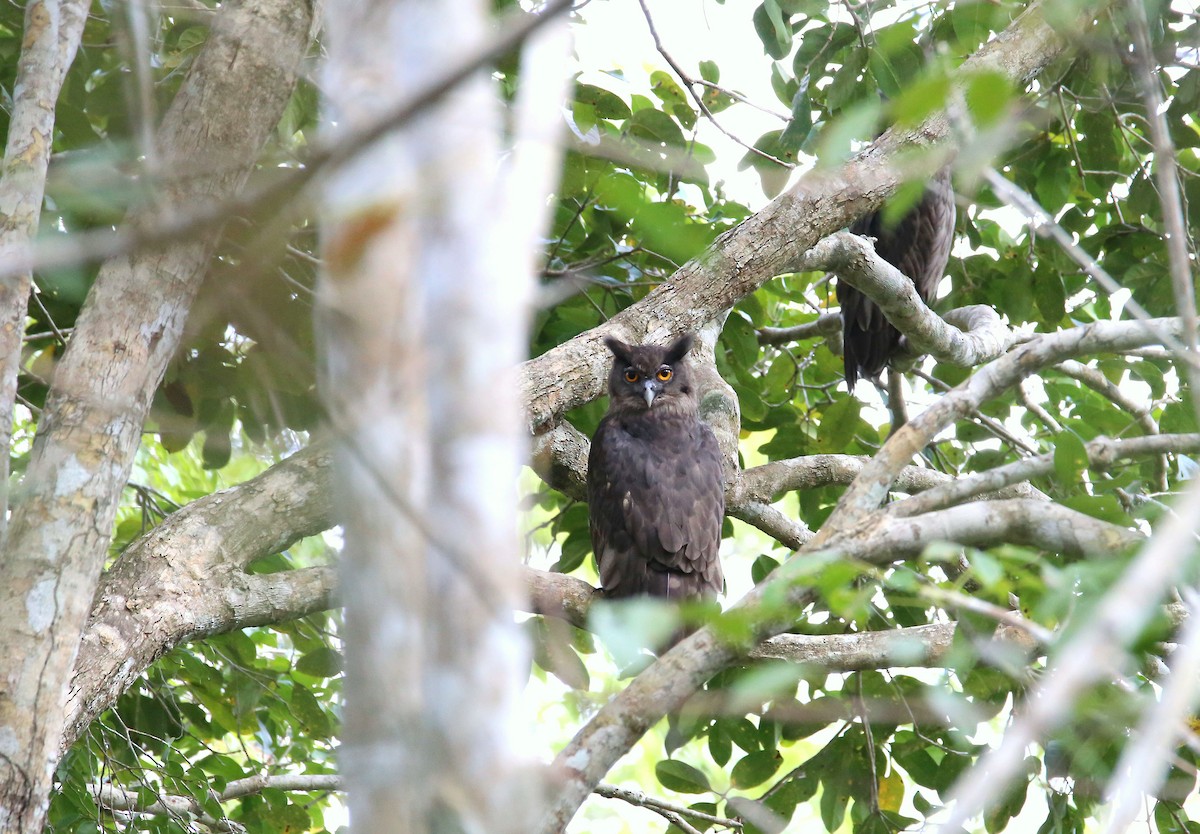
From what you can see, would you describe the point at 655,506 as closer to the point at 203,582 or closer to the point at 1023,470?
the point at 203,582

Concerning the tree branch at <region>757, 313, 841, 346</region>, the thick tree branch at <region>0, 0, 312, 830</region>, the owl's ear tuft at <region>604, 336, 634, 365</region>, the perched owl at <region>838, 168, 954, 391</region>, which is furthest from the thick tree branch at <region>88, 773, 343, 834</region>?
the perched owl at <region>838, 168, 954, 391</region>

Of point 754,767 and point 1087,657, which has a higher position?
point 1087,657

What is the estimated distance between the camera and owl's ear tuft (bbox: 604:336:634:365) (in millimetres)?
4168

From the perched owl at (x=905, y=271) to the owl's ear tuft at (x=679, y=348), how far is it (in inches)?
46.4

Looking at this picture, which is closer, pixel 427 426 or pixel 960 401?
pixel 427 426

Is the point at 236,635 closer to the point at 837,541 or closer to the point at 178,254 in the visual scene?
the point at 178,254

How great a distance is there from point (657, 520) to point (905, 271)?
2.32m

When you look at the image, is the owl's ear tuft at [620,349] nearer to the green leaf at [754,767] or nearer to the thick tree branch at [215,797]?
the green leaf at [754,767]

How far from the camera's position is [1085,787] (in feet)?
11.9

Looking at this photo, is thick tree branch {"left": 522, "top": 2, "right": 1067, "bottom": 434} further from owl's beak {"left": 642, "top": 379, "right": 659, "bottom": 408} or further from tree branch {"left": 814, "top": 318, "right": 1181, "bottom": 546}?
tree branch {"left": 814, "top": 318, "right": 1181, "bottom": 546}

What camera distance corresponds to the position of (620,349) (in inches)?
176

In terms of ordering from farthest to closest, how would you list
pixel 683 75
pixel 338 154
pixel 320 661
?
pixel 320 661, pixel 683 75, pixel 338 154

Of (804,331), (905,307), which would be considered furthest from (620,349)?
(804,331)

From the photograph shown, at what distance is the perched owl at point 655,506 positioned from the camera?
448 centimetres
